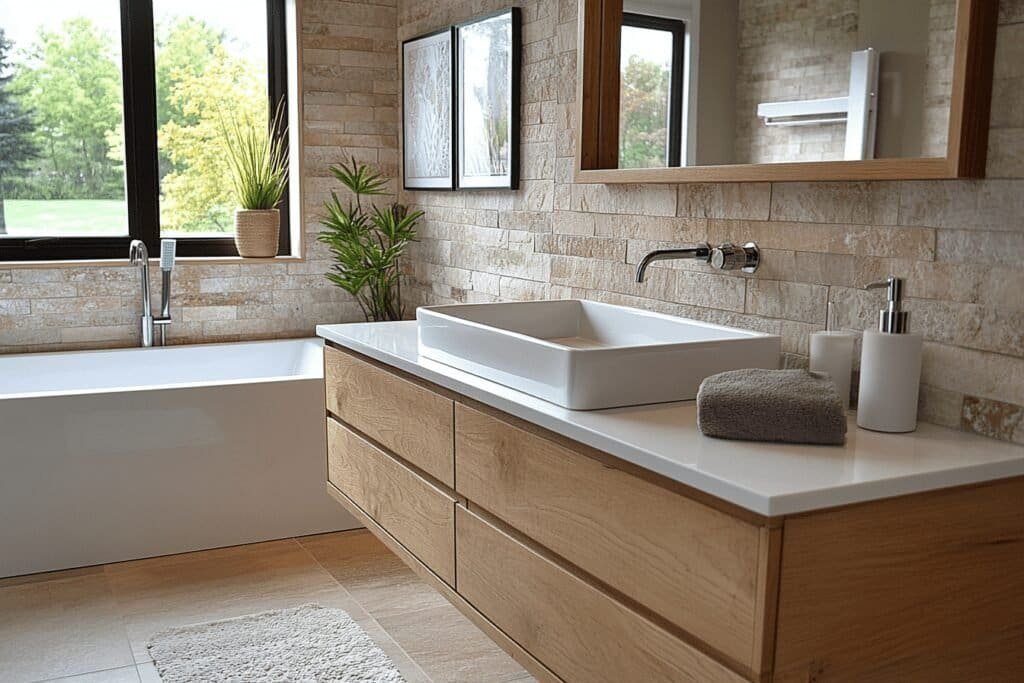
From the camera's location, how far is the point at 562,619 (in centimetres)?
175

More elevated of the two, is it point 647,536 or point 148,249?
point 148,249

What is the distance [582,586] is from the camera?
1.68 meters

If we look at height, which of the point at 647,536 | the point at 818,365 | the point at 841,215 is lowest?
the point at 647,536

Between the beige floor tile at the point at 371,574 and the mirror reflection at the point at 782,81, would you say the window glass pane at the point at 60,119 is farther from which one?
the mirror reflection at the point at 782,81

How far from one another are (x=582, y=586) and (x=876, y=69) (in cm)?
106

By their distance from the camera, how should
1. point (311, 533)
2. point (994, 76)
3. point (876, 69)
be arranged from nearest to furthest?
point (994, 76), point (876, 69), point (311, 533)

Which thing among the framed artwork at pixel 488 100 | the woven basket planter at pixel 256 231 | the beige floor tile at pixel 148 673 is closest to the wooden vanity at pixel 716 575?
the beige floor tile at pixel 148 673

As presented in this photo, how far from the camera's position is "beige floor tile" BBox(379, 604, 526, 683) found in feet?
8.50

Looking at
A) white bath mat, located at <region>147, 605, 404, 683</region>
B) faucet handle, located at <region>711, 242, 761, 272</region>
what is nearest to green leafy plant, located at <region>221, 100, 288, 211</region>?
white bath mat, located at <region>147, 605, 404, 683</region>

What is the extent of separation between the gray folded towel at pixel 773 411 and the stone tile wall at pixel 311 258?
2878 mm

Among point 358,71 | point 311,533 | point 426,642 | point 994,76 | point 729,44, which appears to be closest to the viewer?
point 994,76

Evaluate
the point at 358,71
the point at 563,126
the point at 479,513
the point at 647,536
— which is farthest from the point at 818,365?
the point at 358,71

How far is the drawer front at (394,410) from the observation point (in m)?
2.15

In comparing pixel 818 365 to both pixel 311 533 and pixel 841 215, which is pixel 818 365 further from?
pixel 311 533
